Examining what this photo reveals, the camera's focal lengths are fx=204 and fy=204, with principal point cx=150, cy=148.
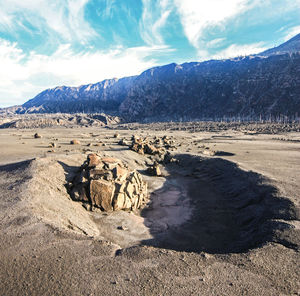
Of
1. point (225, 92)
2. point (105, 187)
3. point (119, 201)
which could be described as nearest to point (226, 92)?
point (225, 92)

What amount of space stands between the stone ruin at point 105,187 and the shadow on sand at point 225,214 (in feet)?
4.63

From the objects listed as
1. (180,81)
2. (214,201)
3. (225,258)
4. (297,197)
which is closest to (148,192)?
(214,201)

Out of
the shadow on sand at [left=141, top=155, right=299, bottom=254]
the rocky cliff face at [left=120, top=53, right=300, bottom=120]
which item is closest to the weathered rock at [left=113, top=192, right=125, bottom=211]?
the shadow on sand at [left=141, top=155, right=299, bottom=254]

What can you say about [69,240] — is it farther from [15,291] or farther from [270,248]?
[270,248]

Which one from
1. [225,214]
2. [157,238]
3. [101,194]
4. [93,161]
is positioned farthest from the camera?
[93,161]

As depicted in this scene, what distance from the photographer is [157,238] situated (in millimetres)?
9008

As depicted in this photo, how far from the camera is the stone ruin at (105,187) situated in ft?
34.6

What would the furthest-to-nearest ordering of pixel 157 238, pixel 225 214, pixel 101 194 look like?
1. pixel 225 214
2. pixel 101 194
3. pixel 157 238

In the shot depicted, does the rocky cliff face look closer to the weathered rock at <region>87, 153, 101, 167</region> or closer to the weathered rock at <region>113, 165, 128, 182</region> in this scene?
the weathered rock at <region>113, 165, 128, 182</region>

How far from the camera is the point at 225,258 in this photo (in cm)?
543

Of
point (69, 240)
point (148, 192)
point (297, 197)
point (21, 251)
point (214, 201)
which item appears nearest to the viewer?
point (21, 251)

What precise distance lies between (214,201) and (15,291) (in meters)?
11.3

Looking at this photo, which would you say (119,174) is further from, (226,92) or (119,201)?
(226,92)

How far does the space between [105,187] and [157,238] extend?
371 centimetres
